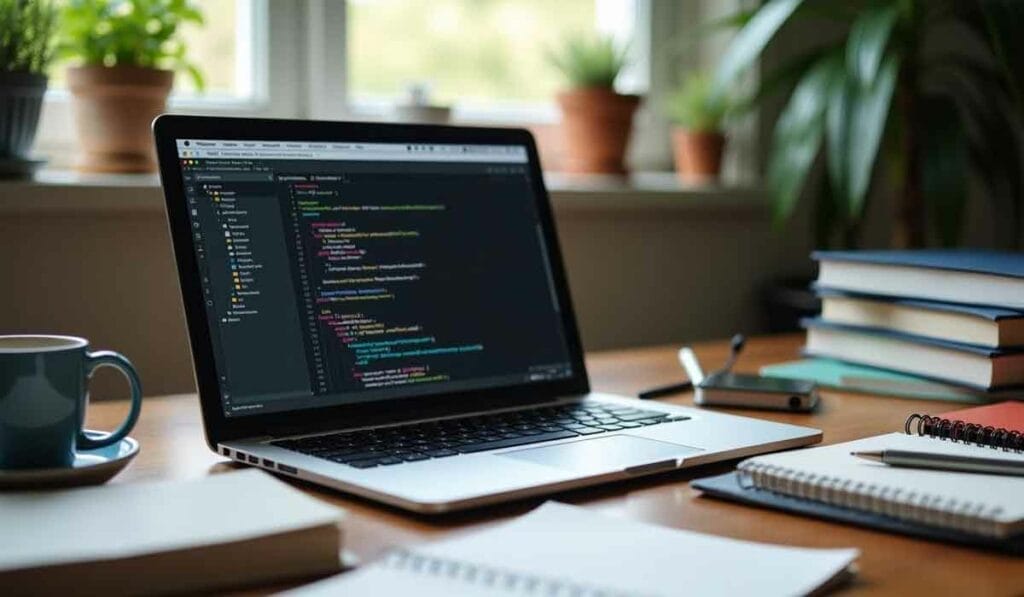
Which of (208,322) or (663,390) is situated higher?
(208,322)

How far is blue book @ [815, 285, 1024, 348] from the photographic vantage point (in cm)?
122

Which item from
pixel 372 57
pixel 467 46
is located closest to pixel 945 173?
pixel 467 46

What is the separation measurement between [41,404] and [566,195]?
3.81ft

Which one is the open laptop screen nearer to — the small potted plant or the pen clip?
the pen clip

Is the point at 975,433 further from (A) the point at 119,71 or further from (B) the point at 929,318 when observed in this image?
(A) the point at 119,71

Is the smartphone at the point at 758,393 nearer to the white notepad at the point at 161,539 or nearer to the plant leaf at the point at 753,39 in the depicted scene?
the white notepad at the point at 161,539

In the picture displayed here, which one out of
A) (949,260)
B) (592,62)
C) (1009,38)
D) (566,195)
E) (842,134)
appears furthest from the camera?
(592,62)

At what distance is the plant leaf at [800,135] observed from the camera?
73.3 inches

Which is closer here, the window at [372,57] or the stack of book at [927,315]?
the stack of book at [927,315]

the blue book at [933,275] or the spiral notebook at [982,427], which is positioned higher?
the blue book at [933,275]

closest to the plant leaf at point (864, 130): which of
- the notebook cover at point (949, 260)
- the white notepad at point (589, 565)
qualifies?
the notebook cover at point (949, 260)

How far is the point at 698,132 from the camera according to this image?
2178 millimetres

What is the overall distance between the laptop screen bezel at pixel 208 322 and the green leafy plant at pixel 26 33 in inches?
21.0

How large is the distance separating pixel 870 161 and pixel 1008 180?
46 cm
